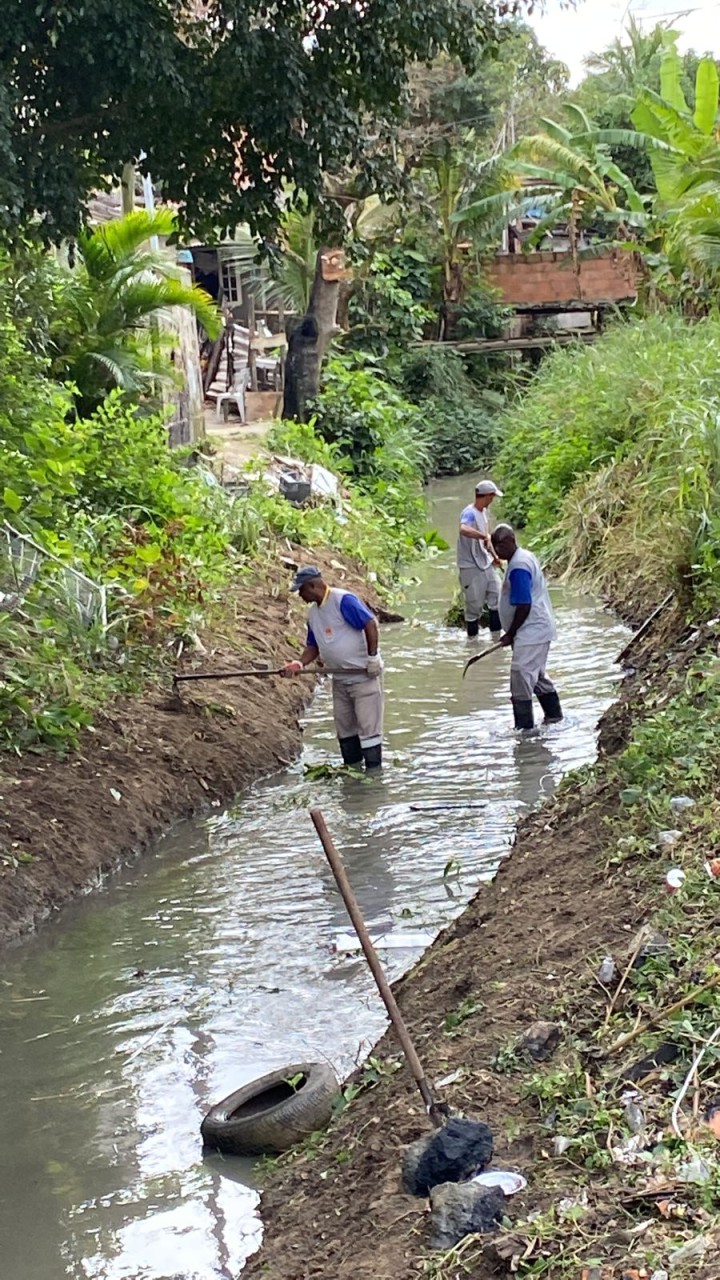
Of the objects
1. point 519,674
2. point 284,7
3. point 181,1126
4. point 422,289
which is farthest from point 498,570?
point 422,289

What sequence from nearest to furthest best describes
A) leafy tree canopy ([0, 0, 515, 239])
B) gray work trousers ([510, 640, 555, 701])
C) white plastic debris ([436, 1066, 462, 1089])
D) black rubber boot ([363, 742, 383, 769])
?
white plastic debris ([436, 1066, 462, 1089])
leafy tree canopy ([0, 0, 515, 239])
black rubber boot ([363, 742, 383, 769])
gray work trousers ([510, 640, 555, 701])

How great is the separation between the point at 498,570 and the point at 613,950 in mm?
10101

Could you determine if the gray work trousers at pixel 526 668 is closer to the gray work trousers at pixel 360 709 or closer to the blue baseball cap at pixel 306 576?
the gray work trousers at pixel 360 709

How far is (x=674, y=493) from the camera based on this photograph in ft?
46.8

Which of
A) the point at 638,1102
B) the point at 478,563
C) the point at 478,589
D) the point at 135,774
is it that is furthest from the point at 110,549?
the point at 638,1102

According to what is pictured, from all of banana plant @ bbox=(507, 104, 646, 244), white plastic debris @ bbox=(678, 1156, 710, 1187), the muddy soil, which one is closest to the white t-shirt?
the muddy soil

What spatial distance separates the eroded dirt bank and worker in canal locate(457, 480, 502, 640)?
742cm

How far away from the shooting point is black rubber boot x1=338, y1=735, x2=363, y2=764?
1067 cm

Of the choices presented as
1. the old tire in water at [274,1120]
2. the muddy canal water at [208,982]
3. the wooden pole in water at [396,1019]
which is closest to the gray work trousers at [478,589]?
the muddy canal water at [208,982]

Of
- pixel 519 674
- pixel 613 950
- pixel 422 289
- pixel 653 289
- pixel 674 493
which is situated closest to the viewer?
pixel 613 950

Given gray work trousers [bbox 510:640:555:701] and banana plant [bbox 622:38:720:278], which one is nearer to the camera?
gray work trousers [bbox 510:640:555:701]

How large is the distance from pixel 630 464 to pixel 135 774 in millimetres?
9980

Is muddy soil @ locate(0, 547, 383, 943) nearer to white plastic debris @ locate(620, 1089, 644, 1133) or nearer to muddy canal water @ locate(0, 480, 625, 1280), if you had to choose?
muddy canal water @ locate(0, 480, 625, 1280)

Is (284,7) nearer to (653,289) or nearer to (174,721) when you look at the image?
(174,721)
